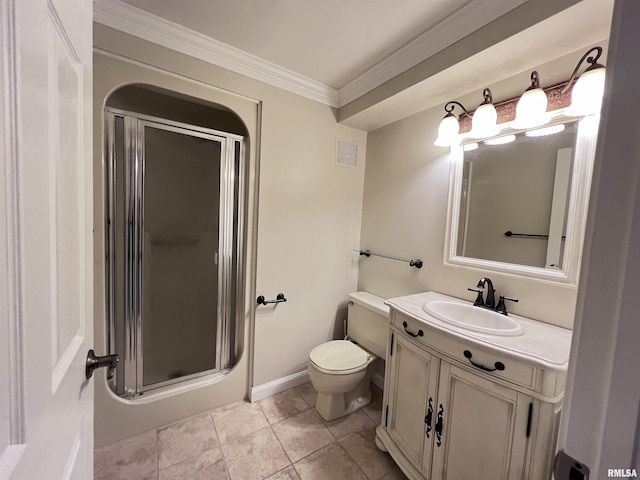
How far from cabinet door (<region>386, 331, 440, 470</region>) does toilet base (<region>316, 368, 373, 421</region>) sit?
1.26ft

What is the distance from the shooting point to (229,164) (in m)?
1.80

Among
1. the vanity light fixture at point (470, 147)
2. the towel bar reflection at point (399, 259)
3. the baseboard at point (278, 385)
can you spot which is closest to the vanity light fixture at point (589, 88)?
the vanity light fixture at point (470, 147)

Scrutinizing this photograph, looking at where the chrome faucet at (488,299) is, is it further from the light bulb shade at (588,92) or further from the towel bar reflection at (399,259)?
the light bulb shade at (588,92)

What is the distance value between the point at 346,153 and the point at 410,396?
1794mm

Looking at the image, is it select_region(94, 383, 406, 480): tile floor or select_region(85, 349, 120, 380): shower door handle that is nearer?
select_region(85, 349, 120, 380): shower door handle

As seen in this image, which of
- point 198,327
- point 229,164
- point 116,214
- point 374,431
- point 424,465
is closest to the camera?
point 424,465

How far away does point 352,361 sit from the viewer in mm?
1708

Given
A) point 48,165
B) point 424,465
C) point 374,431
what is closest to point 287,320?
point 374,431

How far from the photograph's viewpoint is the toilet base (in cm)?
168

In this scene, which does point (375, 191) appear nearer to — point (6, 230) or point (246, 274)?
point (246, 274)

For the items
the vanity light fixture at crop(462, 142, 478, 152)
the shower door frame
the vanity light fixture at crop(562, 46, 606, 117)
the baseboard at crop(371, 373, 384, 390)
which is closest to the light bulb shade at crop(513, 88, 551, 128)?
the vanity light fixture at crop(562, 46, 606, 117)

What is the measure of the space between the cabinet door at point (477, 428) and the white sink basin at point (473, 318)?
0.65 ft

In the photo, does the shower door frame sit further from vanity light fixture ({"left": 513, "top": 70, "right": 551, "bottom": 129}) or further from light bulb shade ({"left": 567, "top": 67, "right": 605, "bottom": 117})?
light bulb shade ({"left": 567, "top": 67, "right": 605, "bottom": 117})

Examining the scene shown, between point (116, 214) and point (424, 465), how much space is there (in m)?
2.13
